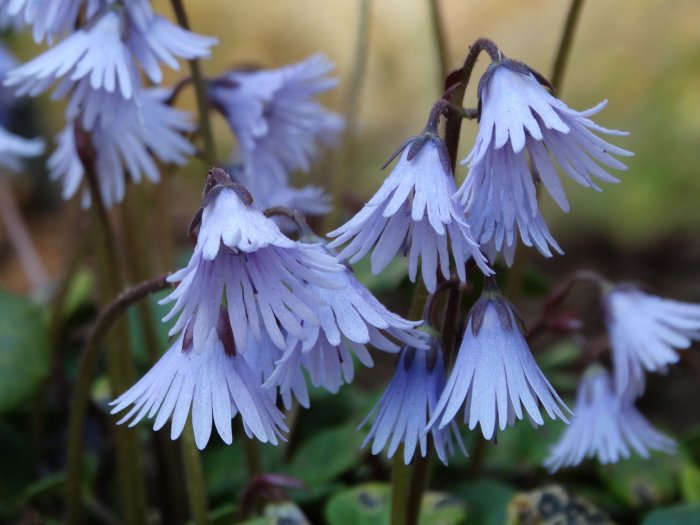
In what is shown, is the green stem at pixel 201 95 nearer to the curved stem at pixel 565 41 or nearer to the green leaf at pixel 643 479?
the curved stem at pixel 565 41

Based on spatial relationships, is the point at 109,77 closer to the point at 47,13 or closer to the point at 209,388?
the point at 47,13

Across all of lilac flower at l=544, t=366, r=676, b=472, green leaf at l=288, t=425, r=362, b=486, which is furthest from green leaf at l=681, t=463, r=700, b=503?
green leaf at l=288, t=425, r=362, b=486

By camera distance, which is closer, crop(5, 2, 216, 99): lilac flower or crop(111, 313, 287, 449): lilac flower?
crop(111, 313, 287, 449): lilac flower

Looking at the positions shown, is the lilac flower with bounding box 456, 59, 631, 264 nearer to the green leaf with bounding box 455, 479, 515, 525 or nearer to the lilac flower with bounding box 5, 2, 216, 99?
the lilac flower with bounding box 5, 2, 216, 99

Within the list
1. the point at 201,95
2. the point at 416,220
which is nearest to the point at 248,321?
the point at 416,220

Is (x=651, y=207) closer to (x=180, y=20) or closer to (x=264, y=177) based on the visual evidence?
(x=264, y=177)

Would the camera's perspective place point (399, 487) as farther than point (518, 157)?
Yes
